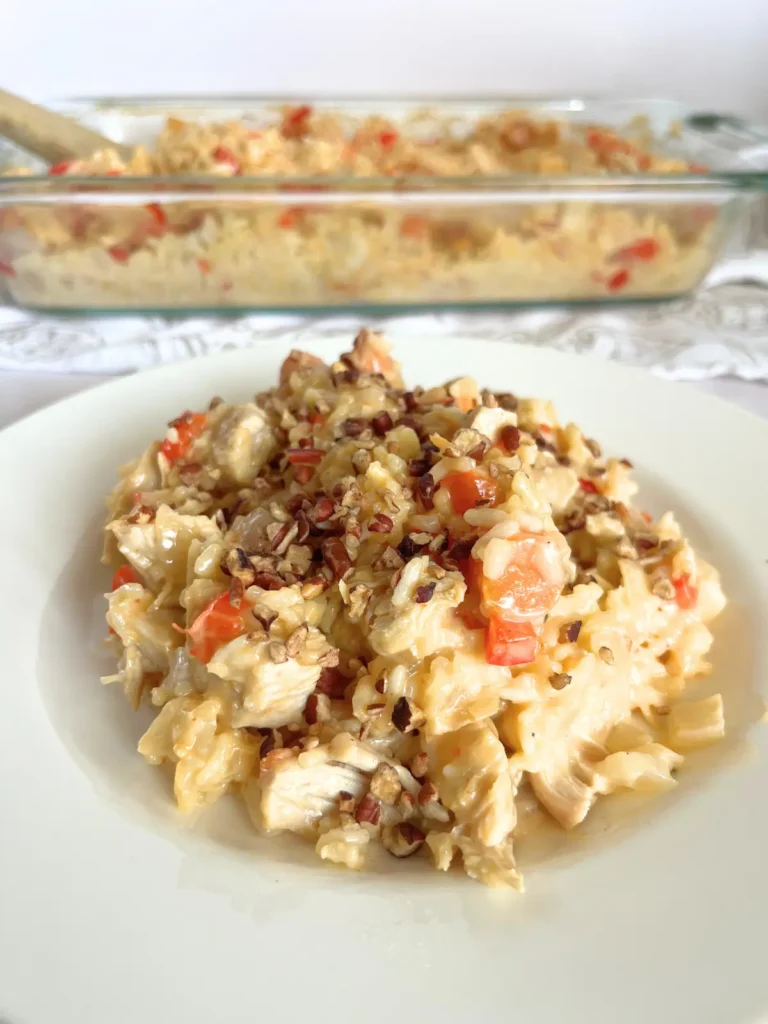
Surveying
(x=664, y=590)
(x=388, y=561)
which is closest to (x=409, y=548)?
(x=388, y=561)

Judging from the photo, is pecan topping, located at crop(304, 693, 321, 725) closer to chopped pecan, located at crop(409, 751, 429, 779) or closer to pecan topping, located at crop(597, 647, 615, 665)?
chopped pecan, located at crop(409, 751, 429, 779)

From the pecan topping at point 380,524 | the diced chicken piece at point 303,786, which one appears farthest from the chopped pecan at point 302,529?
the diced chicken piece at point 303,786

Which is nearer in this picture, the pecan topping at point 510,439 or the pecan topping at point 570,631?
the pecan topping at point 570,631

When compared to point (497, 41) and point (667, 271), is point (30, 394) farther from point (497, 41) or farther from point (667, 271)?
point (497, 41)

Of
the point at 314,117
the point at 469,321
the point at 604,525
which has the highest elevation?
the point at 314,117

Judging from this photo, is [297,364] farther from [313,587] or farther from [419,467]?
[313,587]

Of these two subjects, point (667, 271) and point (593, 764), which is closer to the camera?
point (593, 764)

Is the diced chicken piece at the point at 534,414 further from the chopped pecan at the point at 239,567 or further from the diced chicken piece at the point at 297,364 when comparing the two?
the chopped pecan at the point at 239,567

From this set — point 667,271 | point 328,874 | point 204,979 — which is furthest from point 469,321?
point 204,979
